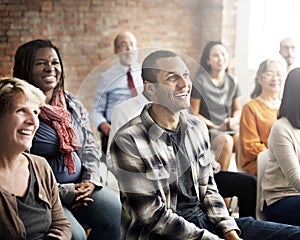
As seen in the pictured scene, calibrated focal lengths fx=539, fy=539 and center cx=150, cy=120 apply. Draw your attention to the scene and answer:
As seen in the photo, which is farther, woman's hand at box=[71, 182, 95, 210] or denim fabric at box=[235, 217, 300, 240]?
woman's hand at box=[71, 182, 95, 210]

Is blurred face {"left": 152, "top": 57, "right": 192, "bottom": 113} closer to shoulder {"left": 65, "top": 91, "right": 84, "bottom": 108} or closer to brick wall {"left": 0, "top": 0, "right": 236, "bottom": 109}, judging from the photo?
shoulder {"left": 65, "top": 91, "right": 84, "bottom": 108}

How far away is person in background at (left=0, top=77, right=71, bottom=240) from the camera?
72.3 inches

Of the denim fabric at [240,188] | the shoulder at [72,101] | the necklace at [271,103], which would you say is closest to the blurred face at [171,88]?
the shoulder at [72,101]

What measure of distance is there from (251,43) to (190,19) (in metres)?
0.71

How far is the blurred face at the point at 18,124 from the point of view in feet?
6.16

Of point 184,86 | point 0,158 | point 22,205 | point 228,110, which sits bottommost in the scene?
point 228,110

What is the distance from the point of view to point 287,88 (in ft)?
8.81

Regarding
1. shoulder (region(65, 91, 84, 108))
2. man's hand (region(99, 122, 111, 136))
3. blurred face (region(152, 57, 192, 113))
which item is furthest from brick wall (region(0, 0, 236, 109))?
blurred face (region(152, 57, 192, 113))

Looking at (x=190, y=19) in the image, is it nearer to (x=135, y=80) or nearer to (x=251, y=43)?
(x=251, y=43)

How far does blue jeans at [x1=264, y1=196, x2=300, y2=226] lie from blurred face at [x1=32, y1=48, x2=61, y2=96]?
1.23 m

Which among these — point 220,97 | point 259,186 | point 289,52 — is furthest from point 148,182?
point 289,52

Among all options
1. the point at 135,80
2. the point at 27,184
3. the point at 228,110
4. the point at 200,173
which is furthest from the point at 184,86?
the point at 228,110

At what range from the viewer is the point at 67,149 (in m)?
2.44

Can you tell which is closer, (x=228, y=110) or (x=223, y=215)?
(x=223, y=215)
